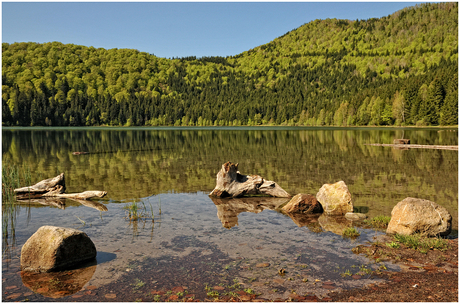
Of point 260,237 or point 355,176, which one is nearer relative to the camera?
point 260,237

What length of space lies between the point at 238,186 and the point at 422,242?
9.79m

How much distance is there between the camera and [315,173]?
25984 millimetres

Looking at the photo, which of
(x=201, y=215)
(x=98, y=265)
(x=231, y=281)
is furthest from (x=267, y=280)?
(x=201, y=215)

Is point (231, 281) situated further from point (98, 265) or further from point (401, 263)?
point (401, 263)

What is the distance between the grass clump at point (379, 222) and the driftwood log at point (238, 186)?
5.46m

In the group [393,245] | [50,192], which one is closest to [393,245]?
[393,245]

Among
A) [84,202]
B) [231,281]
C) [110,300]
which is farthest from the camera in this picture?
[84,202]

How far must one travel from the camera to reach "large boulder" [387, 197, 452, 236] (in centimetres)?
1136

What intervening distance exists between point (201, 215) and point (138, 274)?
607cm

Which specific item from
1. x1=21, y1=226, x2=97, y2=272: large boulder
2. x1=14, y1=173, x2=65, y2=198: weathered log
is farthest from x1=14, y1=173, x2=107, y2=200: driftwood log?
x1=21, y1=226, x2=97, y2=272: large boulder

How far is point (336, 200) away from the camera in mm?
15078

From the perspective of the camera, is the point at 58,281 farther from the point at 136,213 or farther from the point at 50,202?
the point at 50,202

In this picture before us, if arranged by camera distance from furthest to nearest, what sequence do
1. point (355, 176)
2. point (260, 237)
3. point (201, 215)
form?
point (355, 176) → point (201, 215) → point (260, 237)

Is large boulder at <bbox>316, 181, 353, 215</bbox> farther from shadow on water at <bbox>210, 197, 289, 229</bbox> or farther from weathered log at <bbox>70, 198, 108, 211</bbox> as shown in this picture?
weathered log at <bbox>70, 198, 108, 211</bbox>
